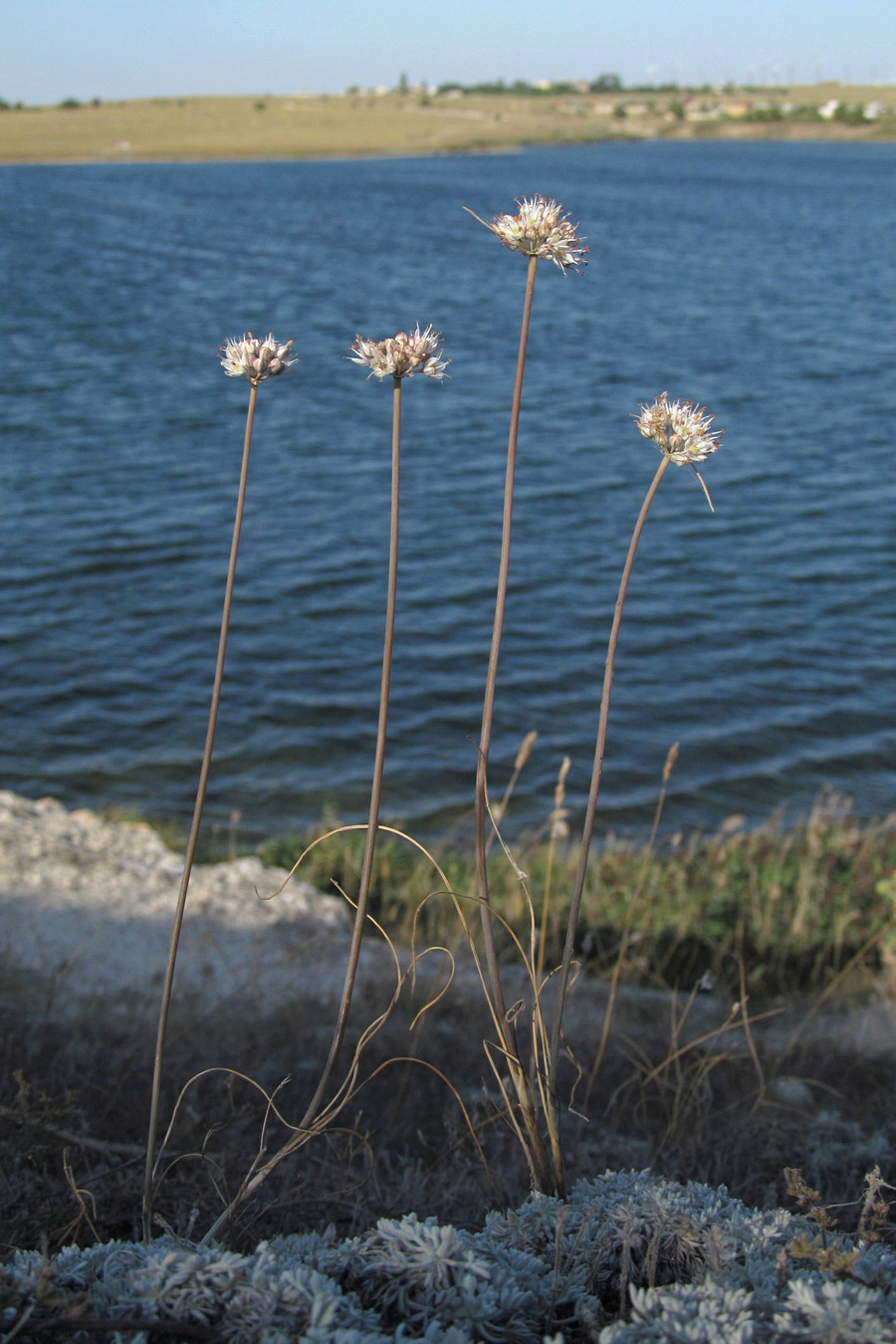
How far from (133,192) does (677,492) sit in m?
46.4

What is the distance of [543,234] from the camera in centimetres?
191

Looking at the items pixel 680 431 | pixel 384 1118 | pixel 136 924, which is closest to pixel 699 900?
pixel 136 924

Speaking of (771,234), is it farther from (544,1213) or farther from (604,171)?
(544,1213)

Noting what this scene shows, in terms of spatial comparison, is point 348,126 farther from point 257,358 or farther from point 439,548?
point 257,358

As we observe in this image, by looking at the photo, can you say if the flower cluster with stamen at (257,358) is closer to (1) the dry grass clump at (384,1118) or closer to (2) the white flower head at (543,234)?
(2) the white flower head at (543,234)

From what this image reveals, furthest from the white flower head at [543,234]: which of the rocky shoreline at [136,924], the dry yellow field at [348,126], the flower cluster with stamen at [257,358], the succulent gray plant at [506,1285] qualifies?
the dry yellow field at [348,126]

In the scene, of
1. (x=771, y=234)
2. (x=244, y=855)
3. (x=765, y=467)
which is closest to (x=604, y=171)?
(x=771, y=234)

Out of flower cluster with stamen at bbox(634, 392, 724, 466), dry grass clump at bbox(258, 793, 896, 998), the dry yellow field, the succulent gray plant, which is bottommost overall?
dry grass clump at bbox(258, 793, 896, 998)

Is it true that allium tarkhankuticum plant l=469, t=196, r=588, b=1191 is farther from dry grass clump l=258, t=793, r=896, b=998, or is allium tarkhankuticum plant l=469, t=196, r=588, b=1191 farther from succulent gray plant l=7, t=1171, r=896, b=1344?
dry grass clump l=258, t=793, r=896, b=998

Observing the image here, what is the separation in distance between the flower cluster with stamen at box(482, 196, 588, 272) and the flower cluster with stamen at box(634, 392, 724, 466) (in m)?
0.30

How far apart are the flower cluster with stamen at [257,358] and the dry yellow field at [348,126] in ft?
270

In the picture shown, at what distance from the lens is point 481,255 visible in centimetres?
3800

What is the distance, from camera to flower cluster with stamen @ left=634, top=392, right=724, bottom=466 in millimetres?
1979

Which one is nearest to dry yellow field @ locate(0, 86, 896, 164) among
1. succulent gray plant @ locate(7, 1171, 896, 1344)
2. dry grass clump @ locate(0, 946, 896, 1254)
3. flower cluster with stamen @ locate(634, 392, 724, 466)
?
dry grass clump @ locate(0, 946, 896, 1254)
